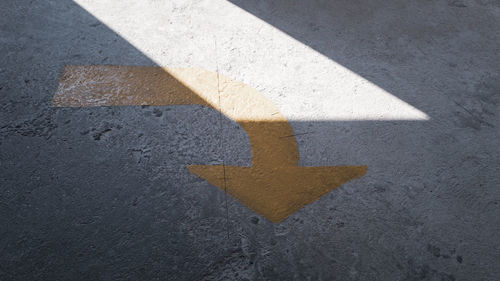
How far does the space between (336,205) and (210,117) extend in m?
1.05

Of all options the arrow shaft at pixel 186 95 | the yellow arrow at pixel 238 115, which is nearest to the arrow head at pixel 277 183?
the yellow arrow at pixel 238 115

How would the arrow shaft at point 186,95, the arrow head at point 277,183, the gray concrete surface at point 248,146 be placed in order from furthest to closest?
the arrow shaft at point 186,95
the arrow head at point 277,183
the gray concrete surface at point 248,146

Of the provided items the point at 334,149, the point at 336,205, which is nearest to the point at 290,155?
the point at 334,149

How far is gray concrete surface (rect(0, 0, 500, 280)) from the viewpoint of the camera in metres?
1.73

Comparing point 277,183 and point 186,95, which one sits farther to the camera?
point 186,95

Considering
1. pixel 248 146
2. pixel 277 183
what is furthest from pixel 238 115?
pixel 277 183

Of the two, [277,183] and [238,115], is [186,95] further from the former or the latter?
[277,183]

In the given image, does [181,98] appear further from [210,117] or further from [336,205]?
[336,205]

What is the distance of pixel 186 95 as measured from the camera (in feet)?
8.31

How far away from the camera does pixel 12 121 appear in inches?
87.2

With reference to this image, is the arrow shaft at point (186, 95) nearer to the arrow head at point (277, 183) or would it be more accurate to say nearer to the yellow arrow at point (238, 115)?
the yellow arrow at point (238, 115)

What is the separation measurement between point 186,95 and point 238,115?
0.44 metres

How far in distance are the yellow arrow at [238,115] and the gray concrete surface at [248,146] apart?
0.07 metres

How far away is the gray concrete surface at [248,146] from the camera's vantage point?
173 cm
